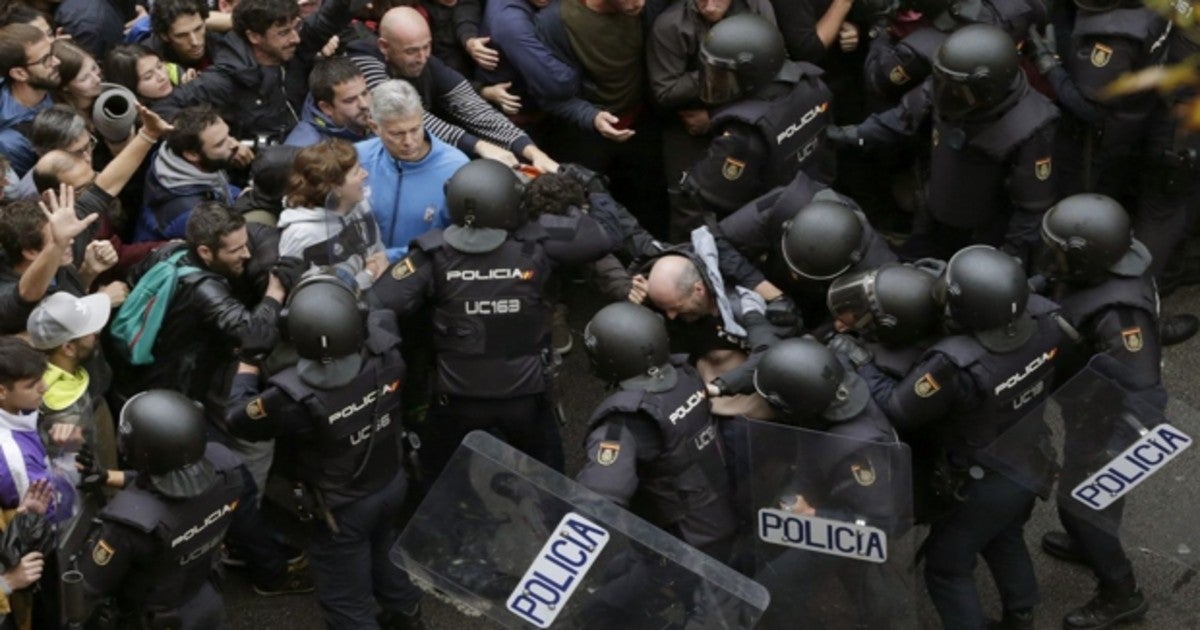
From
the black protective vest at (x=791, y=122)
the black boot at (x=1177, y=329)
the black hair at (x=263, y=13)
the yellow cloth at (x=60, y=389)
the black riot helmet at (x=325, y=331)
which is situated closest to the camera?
A: the black riot helmet at (x=325, y=331)

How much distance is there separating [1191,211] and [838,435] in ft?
11.2

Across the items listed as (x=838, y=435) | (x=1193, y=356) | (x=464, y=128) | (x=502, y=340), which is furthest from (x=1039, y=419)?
(x=464, y=128)

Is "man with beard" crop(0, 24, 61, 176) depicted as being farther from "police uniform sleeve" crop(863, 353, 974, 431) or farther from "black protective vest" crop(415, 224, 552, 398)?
"police uniform sleeve" crop(863, 353, 974, 431)

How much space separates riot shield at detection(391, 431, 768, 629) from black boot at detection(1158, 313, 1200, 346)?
377 centimetres

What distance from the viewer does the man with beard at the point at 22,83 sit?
756 centimetres

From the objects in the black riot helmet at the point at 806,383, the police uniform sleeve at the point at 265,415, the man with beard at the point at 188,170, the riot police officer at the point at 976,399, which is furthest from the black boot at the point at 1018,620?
the man with beard at the point at 188,170

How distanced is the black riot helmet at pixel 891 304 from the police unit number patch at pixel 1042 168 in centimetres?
119

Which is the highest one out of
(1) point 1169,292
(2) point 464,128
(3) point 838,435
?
(3) point 838,435

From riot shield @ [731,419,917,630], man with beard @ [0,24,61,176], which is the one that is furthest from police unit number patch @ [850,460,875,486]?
man with beard @ [0,24,61,176]

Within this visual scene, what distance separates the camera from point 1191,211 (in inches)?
339

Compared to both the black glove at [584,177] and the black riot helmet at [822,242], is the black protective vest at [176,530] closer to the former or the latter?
the black glove at [584,177]

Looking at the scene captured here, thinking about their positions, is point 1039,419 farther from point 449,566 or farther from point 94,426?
point 94,426

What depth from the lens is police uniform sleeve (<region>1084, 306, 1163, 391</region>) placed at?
6578 millimetres

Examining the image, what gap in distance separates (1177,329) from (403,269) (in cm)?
398
